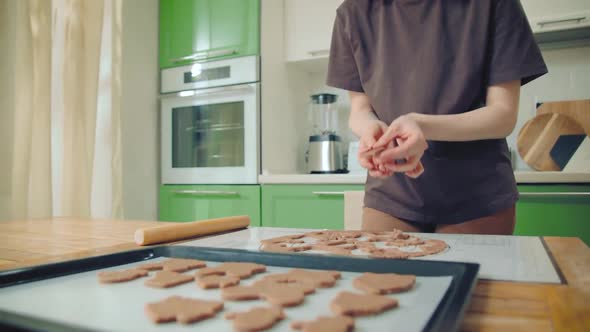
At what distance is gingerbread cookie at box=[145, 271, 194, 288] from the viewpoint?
0.52 m

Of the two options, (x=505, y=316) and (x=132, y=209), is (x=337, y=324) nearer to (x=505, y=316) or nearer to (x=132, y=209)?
(x=505, y=316)

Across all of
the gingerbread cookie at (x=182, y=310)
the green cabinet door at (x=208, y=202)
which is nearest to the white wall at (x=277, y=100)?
the green cabinet door at (x=208, y=202)

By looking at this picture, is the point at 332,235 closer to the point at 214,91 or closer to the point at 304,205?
the point at 304,205

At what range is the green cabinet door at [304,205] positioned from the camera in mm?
1995

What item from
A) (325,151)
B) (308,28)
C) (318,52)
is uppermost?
(308,28)

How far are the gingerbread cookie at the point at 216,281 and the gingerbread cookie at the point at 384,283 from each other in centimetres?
13

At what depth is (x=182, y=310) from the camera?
1.34 feet

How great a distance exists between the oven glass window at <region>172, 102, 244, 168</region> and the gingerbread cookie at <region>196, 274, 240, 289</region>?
1768mm

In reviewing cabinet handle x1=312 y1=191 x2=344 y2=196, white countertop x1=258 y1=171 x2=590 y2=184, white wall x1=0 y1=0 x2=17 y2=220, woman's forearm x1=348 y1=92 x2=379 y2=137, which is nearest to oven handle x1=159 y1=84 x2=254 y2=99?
white countertop x1=258 y1=171 x2=590 y2=184

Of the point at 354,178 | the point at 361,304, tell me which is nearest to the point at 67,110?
the point at 354,178

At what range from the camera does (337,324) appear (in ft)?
1.18

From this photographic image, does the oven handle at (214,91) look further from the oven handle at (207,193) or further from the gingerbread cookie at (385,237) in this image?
the gingerbread cookie at (385,237)

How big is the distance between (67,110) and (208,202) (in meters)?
0.76

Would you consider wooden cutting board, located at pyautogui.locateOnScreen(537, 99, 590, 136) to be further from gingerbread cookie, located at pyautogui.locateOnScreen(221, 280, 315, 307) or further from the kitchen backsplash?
gingerbread cookie, located at pyautogui.locateOnScreen(221, 280, 315, 307)
